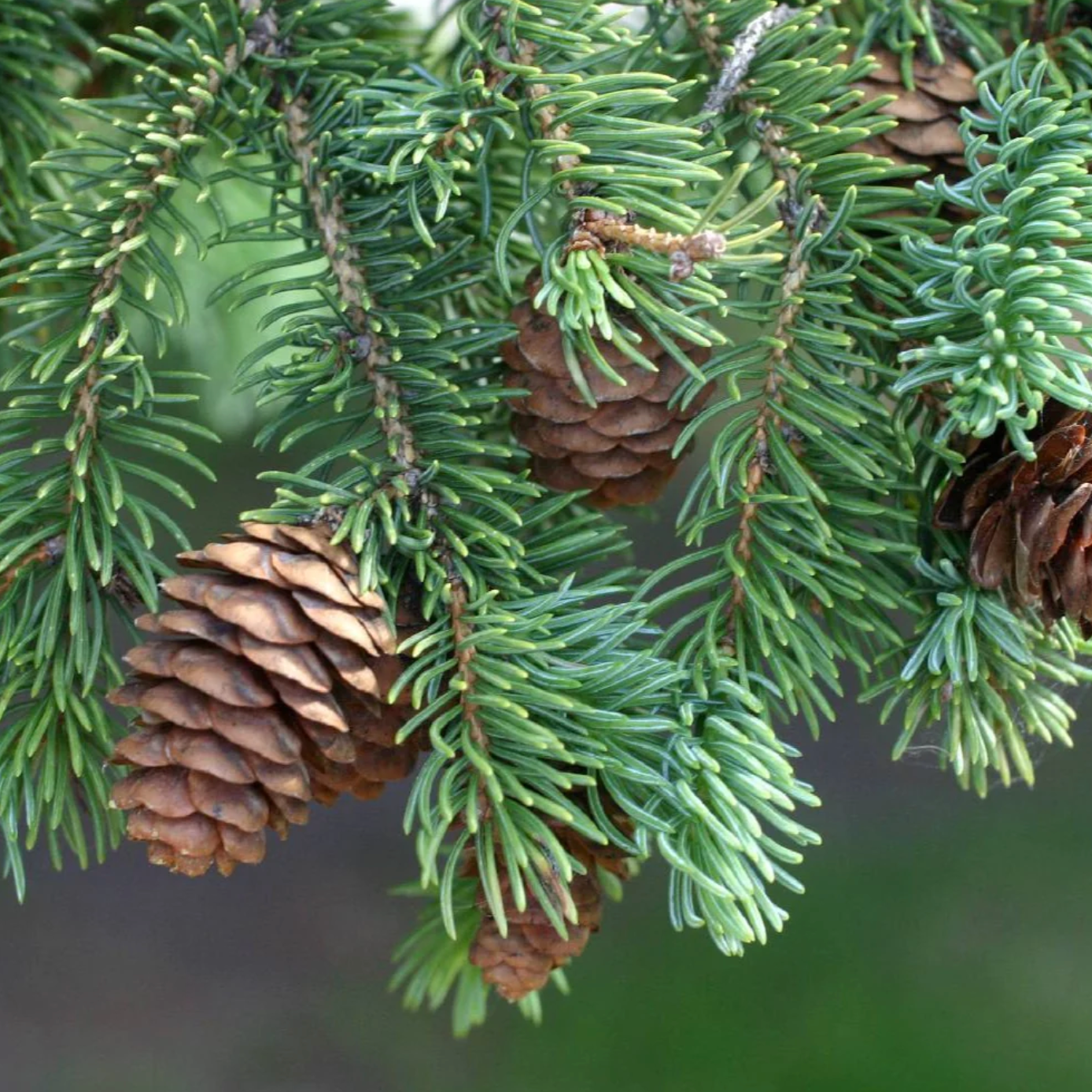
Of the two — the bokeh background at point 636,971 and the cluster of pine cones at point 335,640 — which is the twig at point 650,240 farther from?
the bokeh background at point 636,971

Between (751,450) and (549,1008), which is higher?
(751,450)

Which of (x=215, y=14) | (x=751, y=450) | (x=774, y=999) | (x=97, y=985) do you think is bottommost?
(x=97, y=985)

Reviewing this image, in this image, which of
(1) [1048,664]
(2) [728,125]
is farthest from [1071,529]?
(2) [728,125]

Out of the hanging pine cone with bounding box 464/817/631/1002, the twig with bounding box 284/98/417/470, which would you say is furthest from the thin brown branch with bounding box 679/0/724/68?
the hanging pine cone with bounding box 464/817/631/1002

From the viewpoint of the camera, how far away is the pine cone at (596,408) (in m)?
0.37

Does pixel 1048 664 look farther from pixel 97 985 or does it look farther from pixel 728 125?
pixel 97 985

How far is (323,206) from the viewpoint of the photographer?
388 millimetres

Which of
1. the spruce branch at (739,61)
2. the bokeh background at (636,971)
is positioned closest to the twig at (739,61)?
the spruce branch at (739,61)

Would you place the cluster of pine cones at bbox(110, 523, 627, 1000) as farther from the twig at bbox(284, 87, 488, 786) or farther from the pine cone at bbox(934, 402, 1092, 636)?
the pine cone at bbox(934, 402, 1092, 636)

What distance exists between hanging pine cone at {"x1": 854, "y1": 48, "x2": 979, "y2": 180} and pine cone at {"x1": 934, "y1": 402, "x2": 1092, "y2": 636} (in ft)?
→ 0.34

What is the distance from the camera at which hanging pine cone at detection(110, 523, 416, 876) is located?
327mm

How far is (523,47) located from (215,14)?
4.7 inches

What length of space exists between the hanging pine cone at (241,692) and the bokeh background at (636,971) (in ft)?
1.89

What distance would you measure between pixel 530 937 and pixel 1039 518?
209mm
